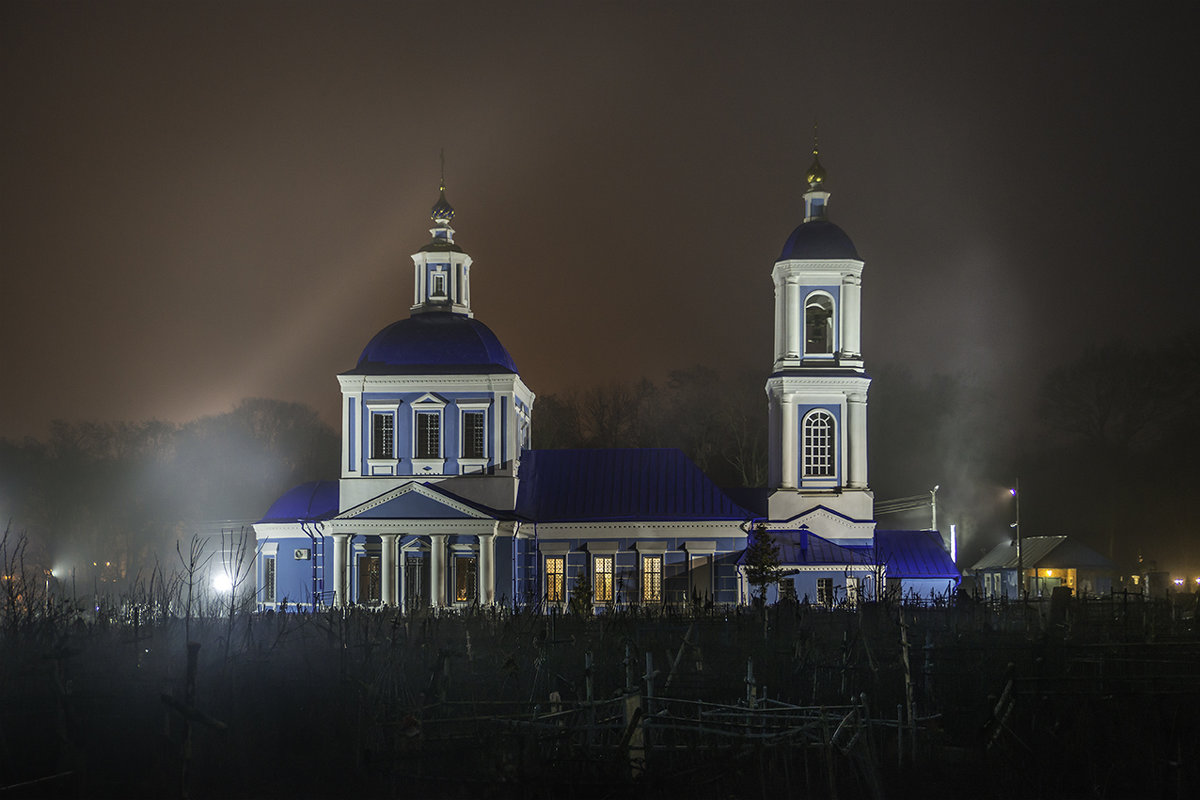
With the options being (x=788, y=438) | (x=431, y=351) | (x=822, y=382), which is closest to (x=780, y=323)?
(x=822, y=382)

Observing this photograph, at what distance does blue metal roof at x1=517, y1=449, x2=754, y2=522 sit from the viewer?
4353 cm

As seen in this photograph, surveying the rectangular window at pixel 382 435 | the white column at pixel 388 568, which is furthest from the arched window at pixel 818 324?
the white column at pixel 388 568

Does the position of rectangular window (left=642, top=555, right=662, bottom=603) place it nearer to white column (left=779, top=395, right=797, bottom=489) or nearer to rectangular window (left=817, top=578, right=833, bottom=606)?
white column (left=779, top=395, right=797, bottom=489)

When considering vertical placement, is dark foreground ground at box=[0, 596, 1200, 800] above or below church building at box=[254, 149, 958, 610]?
below

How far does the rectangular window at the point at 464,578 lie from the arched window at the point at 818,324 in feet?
39.8

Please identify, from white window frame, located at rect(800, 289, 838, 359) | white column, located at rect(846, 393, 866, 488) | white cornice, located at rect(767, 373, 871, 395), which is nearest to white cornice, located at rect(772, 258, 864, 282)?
white window frame, located at rect(800, 289, 838, 359)

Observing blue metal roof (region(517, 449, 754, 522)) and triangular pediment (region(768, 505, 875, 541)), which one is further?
blue metal roof (region(517, 449, 754, 522))

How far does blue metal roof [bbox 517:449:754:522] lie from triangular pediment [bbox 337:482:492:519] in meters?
2.54

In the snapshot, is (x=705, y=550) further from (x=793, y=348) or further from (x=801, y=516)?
(x=793, y=348)

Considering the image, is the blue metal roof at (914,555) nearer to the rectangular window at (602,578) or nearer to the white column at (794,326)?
the white column at (794,326)

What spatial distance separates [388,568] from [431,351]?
22.4 ft

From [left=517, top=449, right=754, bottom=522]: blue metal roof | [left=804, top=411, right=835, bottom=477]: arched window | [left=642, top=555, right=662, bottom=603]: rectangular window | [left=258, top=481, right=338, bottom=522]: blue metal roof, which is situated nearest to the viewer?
[left=642, top=555, right=662, bottom=603]: rectangular window

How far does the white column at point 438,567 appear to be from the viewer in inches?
1650

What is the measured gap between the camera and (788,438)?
43.7 m
